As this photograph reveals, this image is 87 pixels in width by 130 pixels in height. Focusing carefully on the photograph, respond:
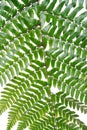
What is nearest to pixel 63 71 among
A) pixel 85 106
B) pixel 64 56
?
pixel 64 56

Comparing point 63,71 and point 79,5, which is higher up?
point 79,5

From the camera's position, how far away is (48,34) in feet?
8.10

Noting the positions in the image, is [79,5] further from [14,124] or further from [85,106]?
[14,124]

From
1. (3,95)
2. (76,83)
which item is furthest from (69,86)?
(3,95)

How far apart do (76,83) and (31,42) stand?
0.36 metres

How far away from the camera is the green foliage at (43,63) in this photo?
2389mm

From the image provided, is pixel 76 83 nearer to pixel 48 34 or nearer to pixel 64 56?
pixel 64 56

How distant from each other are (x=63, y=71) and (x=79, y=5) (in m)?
0.42

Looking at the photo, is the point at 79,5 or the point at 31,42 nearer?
the point at 79,5

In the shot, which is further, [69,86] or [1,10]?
[69,86]

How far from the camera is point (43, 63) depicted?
2.51m

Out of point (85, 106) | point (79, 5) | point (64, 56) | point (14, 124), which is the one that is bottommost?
point (14, 124)

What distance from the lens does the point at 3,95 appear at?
251 centimetres

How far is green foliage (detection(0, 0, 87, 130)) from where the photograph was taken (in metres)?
2.39
